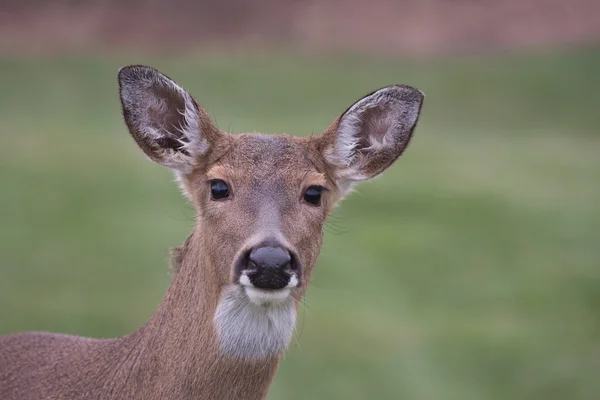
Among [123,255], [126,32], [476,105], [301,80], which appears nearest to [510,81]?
[476,105]

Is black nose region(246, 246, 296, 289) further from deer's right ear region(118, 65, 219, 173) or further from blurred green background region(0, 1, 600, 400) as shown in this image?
blurred green background region(0, 1, 600, 400)

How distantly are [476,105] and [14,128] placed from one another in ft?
42.4

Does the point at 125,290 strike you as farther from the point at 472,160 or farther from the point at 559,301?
the point at 472,160

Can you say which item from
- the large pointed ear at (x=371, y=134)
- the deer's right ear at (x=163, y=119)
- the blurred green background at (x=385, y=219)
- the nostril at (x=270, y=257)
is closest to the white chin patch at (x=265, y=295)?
the nostril at (x=270, y=257)

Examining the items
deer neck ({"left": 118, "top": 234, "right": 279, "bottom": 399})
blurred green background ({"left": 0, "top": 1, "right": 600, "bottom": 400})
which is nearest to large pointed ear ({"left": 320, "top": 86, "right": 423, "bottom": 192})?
deer neck ({"left": 118, "top": 234, "right": 279, "bottom": 399})

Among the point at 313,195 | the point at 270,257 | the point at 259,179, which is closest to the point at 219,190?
the point at 259,179

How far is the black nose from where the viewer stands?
20.4 feet

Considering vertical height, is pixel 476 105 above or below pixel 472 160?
above

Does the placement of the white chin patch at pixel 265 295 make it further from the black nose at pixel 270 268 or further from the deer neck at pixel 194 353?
the deer neck at pixel 194 353

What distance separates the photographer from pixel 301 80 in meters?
34.0

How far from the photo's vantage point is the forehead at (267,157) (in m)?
6.91

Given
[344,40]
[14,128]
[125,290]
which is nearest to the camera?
[125,290]

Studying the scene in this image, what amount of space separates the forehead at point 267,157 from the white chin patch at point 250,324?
788 mm

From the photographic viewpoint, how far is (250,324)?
21.5 ft
